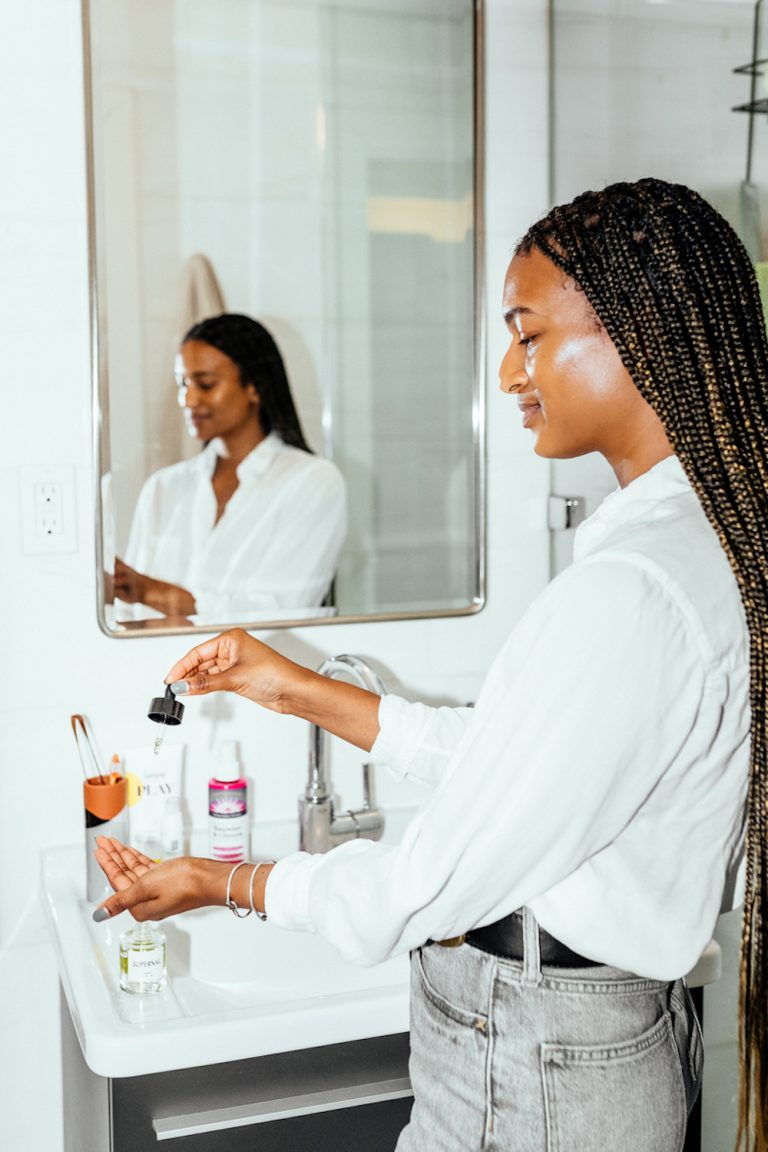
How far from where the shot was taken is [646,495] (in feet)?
2.81

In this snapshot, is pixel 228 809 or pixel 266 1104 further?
pixel 228 809

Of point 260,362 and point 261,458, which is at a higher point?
point 260,362

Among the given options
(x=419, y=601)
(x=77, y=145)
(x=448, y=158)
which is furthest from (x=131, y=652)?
(x=448, y=158)

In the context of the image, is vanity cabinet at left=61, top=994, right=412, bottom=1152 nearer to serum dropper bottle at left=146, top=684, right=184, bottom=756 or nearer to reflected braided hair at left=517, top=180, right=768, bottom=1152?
serum dropper bottle at left=146, top=684, right=184, bottom=756

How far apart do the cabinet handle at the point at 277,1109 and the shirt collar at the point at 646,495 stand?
2.10 ft

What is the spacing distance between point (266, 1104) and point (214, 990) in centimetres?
24

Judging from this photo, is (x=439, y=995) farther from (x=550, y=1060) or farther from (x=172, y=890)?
(x=172, y=890)

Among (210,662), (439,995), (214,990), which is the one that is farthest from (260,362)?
(439,995)

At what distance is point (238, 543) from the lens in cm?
154

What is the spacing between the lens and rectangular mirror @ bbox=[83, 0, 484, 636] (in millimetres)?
1451

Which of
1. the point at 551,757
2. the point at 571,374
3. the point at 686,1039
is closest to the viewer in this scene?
the point at 551,757

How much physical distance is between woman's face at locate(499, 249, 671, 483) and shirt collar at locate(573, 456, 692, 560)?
2 centimetres

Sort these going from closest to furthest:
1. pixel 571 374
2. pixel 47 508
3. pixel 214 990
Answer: pixel 571 374, pixel 214 990, pixel 47 508

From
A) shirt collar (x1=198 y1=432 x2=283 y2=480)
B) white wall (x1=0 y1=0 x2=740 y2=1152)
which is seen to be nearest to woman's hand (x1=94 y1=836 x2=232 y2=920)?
white wall (x1=0 y1=0 x2=740 y2=1152)
